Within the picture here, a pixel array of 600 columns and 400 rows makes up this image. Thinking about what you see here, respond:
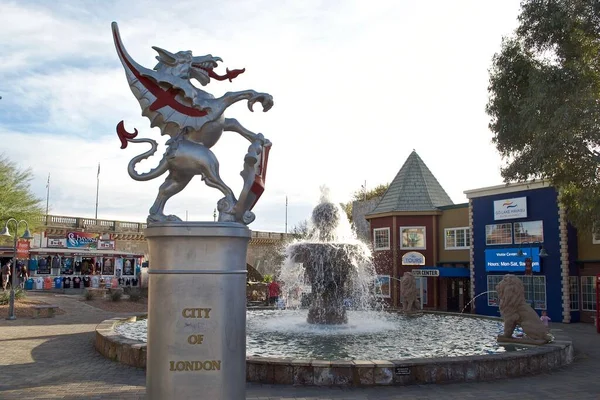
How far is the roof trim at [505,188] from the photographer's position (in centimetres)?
2662

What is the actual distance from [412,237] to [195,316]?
101ft

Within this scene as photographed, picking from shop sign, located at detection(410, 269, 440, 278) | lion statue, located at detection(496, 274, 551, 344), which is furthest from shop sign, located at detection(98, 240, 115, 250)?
lion statue, located at detection(496, 274, 551, 344)

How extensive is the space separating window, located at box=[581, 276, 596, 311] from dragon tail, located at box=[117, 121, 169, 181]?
2468 centimetres

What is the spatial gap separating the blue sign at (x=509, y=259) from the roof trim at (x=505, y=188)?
2.99m

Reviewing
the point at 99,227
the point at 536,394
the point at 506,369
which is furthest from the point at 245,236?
the point at 99,227

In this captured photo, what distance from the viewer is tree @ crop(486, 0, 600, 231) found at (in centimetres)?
1591

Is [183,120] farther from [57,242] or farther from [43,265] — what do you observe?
[57,242]

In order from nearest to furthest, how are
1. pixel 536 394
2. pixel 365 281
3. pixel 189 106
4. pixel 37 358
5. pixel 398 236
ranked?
pixel 189 106 → pixel 536 394 → pixel 37 358 → pixel 365 281 → pixel 398 236

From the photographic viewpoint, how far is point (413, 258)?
1312 inches

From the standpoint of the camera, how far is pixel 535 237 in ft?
88.7

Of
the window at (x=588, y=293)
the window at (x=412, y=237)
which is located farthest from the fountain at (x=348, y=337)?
the window at (x=412, y=237)

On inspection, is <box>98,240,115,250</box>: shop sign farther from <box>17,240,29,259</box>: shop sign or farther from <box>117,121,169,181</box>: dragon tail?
<box>117,121,169,181</box>: dragon tail

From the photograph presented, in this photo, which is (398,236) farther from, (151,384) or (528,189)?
(151,384)

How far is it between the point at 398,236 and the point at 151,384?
30767mm
